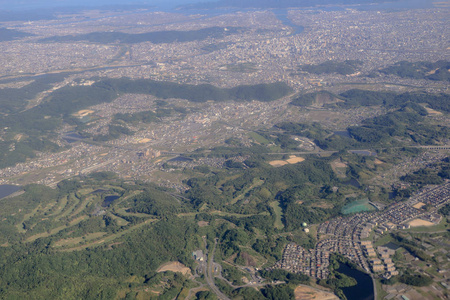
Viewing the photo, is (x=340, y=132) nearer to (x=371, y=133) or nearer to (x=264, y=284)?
(x=371, y=133)

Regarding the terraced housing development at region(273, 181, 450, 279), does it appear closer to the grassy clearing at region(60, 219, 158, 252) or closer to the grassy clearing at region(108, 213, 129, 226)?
the grassy clearing at region(60, 219, 158, 252)

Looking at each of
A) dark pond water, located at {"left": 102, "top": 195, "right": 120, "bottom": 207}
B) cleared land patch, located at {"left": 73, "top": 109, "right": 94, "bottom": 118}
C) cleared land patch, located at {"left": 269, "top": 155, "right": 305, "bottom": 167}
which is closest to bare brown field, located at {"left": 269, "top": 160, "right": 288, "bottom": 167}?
cleared land patch, located at {"left": 269, "top": 155, "right": 305, "bottom": 167}

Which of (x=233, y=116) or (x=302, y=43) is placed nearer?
(x=233, y=116)

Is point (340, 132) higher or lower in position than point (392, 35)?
lower

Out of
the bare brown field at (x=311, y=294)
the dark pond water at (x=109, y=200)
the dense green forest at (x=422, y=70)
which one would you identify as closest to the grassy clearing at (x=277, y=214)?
the bare brown field at (x=311, y=294)

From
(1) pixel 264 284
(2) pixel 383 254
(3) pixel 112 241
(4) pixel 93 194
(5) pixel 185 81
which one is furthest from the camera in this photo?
(5) pixel 185 81

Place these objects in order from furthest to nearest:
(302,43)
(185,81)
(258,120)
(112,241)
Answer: (302,43) → (185,81) → (258,120) → (112,241)

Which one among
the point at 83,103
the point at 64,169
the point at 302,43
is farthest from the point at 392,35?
the point at 64,169
